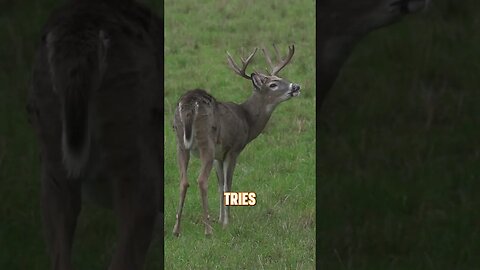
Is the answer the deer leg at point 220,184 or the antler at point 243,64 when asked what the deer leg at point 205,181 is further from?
the antler at point 243,64

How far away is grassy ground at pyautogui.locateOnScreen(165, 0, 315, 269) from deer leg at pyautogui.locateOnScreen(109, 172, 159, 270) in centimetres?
16

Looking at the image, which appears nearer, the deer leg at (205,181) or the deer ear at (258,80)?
the deer leg at (205,181)

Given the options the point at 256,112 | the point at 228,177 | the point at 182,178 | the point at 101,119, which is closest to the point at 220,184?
the point at 228,177

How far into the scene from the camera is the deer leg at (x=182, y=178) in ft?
14.3

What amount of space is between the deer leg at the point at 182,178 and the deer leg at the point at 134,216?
0.53 feet

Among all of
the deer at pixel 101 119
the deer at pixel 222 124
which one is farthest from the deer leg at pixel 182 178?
the deer at pixel 101 119

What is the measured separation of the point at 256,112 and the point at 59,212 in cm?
93
